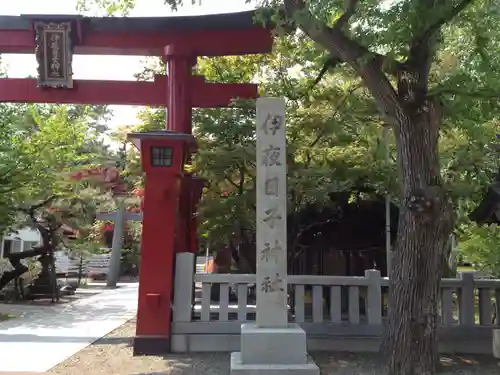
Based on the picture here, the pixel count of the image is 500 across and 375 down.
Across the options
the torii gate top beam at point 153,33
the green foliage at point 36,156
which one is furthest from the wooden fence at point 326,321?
the green foliage at point 36,156

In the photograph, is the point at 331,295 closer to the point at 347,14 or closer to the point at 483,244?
the point at 347,14

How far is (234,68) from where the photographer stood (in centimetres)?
1438

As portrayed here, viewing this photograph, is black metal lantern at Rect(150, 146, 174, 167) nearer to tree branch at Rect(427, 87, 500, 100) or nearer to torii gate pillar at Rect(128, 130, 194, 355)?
torii gate pillar at Rect(128, 130, 194, 355)

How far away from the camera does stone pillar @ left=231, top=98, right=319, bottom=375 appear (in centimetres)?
586

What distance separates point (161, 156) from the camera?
8.92m

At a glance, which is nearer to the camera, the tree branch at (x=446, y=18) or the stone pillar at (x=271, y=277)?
the stone pillar at (x=271, y=277)

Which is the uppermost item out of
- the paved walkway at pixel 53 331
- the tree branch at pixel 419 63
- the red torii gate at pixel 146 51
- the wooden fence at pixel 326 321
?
the red torii gate at pixel 146 51

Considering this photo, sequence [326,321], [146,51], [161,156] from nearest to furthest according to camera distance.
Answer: [326,321], [161,156], [146,51]

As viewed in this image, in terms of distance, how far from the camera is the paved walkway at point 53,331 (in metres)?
7.91

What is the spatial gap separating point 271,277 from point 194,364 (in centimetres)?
229

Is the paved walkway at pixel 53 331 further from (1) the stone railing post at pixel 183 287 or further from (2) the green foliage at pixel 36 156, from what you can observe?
(2) the green foliage at pixel 36 156

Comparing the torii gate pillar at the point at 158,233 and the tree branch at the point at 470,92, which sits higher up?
the tree branch at the point at 470,92

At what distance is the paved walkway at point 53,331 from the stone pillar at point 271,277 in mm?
3208

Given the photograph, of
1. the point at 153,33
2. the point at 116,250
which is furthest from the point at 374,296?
the point at 116,250
